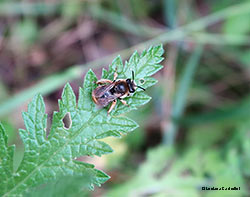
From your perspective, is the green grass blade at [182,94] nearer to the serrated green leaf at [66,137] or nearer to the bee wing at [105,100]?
the bee wing at [105,100]

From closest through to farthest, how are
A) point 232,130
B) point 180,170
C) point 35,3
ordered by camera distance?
point 180,170
point 232,130
point 35,3

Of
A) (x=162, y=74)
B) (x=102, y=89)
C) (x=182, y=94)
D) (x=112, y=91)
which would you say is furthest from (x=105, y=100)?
(x=162, y=74)

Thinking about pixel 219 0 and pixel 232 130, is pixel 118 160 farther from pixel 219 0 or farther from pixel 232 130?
pixel 219 0

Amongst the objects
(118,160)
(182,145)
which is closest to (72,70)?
(118,160)

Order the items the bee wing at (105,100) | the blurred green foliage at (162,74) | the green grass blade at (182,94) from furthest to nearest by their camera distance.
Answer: the green grass blade at (182,94)
the blurred green foliage at (162,74)
the bee wing at (105,100)

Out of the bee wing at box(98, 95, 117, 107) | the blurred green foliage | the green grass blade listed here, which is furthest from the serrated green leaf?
the green grass blade

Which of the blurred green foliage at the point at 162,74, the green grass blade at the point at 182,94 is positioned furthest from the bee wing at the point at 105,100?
the green grass blade at the point at 182,94

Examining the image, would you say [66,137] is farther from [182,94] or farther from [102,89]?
[182,94]
